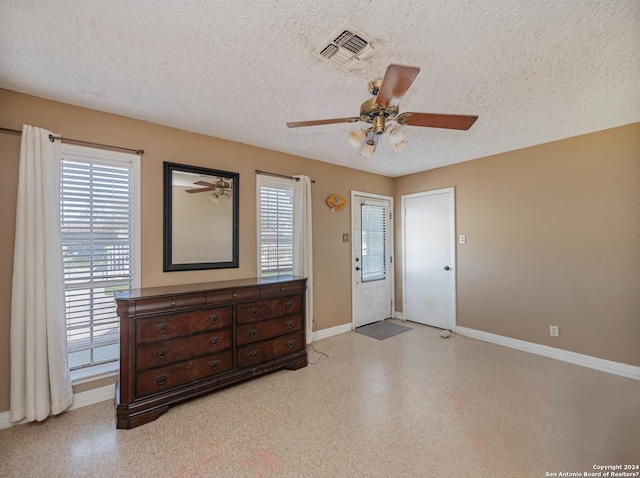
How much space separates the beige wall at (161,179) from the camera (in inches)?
84.4

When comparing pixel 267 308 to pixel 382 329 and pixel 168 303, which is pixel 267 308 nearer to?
pixel 168 303

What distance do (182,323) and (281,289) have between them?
99cm

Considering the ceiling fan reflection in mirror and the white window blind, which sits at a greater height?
the ceiling fan reflection in mirror

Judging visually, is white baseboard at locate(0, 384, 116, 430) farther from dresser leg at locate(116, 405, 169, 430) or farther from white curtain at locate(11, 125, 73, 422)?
dresser leg at locate(116, 405, 169, 430)

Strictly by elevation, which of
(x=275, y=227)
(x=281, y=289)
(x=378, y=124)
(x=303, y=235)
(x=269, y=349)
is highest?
(x=378, y=124)

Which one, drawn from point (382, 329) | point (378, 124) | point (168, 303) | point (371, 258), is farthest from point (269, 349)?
point (371, 258)

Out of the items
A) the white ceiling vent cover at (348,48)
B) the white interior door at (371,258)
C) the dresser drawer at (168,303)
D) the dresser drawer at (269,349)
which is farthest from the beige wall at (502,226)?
the white ceiling vent cover at (348,48)

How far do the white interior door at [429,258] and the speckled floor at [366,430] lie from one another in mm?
1494

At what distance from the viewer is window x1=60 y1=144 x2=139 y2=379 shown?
2.37 m

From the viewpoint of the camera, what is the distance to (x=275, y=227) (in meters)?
3.58

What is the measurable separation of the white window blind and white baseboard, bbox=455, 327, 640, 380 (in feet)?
4.98

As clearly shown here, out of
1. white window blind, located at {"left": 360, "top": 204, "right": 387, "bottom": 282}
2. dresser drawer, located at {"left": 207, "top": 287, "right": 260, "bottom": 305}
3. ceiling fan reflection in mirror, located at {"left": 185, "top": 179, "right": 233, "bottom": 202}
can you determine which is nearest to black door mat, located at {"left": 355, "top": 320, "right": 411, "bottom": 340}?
white window blind, located at {"left": 360, "top": 204, "right": 387, "bottom": 282}

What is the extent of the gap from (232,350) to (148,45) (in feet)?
7.96

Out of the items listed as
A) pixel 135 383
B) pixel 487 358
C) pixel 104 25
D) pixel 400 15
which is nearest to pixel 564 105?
pixel 400 15
